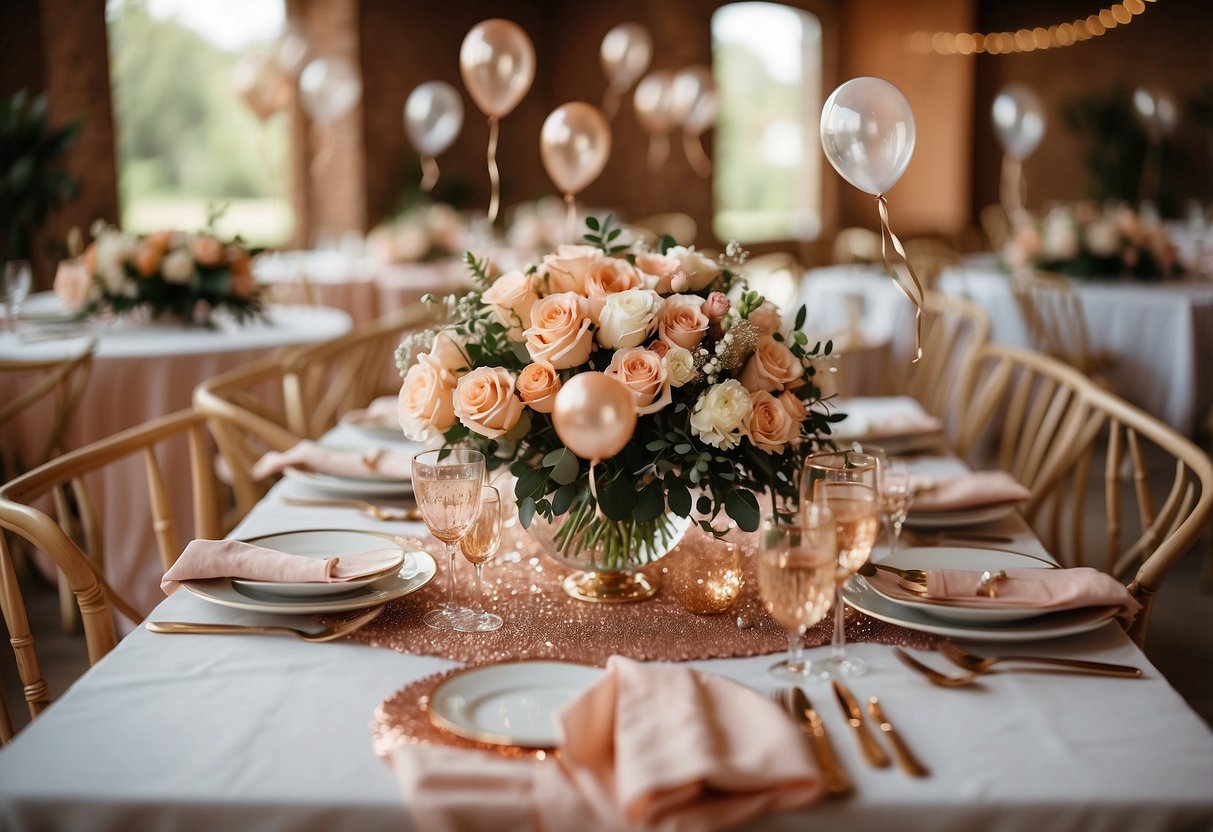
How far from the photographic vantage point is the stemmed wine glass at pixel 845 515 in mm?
1186

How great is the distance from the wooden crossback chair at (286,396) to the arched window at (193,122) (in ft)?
12.8

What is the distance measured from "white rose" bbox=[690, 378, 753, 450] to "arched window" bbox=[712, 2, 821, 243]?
28.1 ft

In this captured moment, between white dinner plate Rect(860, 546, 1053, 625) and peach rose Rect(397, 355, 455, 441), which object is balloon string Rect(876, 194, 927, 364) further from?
peach rose Rect(397, 355, 455, 441)

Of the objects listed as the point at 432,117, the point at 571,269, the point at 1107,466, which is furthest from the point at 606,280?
the point at 432,117

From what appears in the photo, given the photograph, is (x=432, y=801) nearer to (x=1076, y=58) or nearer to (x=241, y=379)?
(x=241, y=379)

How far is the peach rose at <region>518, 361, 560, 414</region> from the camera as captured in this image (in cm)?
134

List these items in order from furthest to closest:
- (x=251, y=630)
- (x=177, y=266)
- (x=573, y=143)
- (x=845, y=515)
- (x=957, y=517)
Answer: (x=177, y=266) → (x=573, y=143) → (x=957, y=517) → (x=251, y=630) → (x=845, y=515)

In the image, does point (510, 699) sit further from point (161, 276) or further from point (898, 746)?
point (161, 276)

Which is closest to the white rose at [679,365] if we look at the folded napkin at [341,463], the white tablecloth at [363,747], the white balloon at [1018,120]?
the white tablecloth at [363,747]

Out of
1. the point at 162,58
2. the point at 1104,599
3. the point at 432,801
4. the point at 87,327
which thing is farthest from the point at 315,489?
the point at 162,58

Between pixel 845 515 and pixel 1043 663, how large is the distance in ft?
0.91

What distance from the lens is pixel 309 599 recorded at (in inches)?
53.8

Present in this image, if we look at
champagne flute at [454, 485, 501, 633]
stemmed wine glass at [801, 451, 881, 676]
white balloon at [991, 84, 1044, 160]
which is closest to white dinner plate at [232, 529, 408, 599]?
champagne flute at [454, 485, 501, 633]

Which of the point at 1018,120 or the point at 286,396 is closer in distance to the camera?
the point at 286,396
